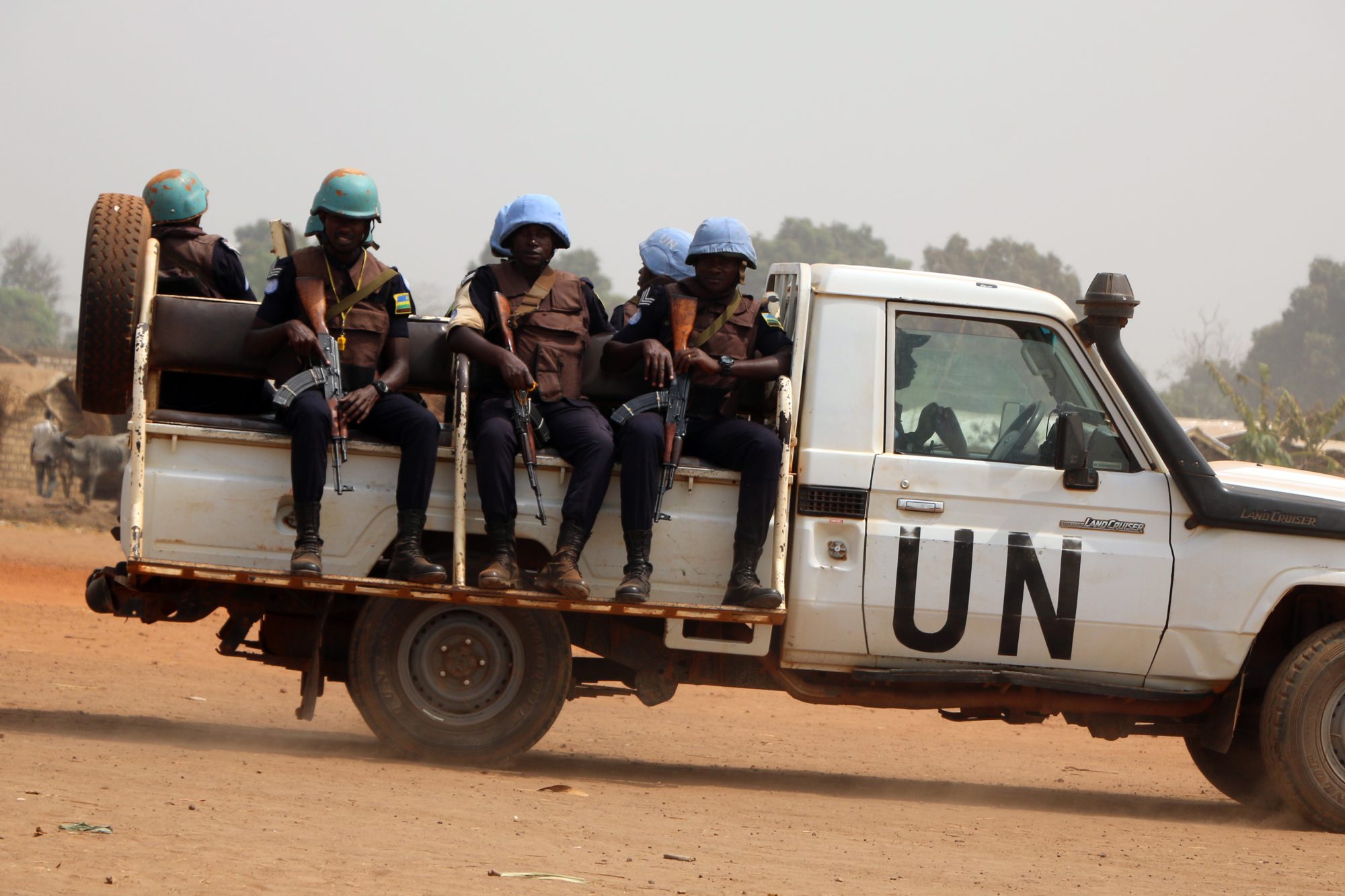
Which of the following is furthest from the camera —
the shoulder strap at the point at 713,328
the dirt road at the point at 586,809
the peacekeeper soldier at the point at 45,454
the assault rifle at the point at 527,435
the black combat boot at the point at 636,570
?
the peacekeeper soldier at the point at 45,454

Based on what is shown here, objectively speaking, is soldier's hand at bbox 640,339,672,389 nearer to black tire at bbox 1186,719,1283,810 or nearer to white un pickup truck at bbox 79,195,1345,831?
white un pickup truck at bbox 79,195,1345,831

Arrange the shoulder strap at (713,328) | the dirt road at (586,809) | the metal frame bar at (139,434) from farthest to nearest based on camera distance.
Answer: the shoulder strap at (713,328)
the metal frame bar at (139,434)
the dirt road at (586,809)

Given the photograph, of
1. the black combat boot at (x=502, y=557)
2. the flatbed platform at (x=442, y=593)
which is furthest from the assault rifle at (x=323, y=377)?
the black combat boot at (x=502, y=557)

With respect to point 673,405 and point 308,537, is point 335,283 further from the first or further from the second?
point 673,405

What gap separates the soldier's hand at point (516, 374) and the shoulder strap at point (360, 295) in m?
0.69

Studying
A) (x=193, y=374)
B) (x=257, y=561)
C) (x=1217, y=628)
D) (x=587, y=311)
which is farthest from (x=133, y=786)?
(x=1217, y=628)

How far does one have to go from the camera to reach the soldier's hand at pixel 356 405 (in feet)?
19.7

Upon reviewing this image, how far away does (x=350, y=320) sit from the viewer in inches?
246

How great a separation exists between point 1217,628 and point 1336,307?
6657 centimetres

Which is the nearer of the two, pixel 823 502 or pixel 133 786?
pixel 133 786

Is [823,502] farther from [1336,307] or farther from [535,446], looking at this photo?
[1336,307]

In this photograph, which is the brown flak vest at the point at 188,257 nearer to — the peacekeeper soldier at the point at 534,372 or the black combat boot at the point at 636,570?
the peacekeeper soldier at the point at 534,372

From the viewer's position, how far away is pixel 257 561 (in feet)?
19.9

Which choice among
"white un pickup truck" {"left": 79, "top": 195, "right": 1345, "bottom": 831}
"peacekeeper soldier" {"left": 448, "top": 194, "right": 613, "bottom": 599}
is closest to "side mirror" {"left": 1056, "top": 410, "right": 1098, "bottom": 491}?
"white un pickup truck" {"left": 79, "top": 195, "right": 1345, "bottom": 831}
